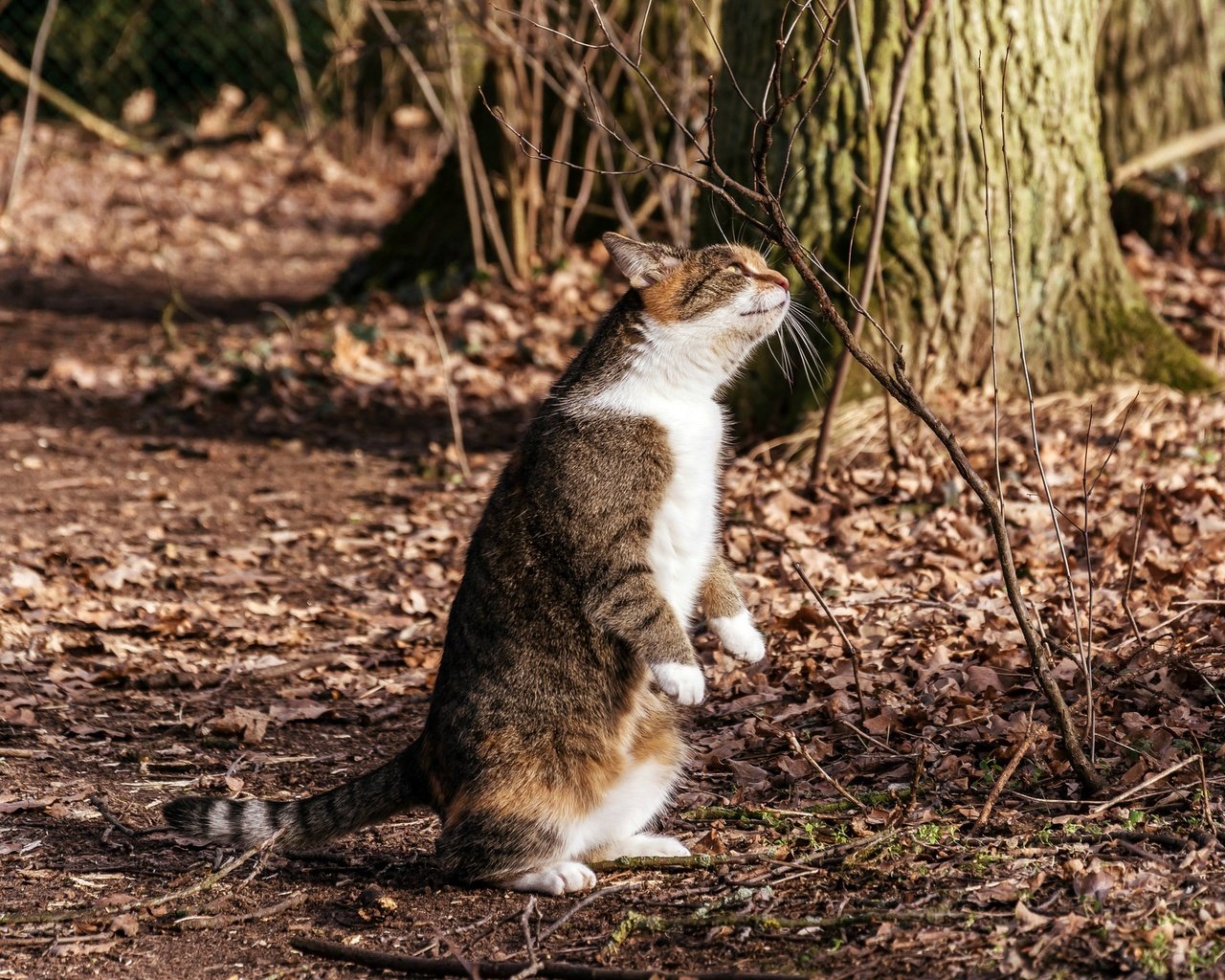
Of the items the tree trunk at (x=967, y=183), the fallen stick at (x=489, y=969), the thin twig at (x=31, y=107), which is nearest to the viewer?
the fallen stick at (x=489, y=969)

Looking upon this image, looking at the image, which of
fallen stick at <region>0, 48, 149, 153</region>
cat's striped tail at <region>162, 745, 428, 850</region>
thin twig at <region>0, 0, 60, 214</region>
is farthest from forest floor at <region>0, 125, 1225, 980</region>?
fallen stick at <region>0, 48, 149, 153</region>

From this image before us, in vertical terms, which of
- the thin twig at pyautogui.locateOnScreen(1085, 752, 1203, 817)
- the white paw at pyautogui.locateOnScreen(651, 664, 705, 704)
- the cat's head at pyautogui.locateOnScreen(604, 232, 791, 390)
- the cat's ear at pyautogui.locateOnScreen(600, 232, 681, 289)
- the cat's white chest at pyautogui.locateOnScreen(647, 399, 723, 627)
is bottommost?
the thin twig at pyautogui.locateOnScreen(1085, 752, 1203, 817)

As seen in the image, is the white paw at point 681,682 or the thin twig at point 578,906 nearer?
the thin twig at point 578,906

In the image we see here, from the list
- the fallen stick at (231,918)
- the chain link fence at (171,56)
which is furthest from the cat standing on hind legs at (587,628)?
the chain link fence at (171,56)

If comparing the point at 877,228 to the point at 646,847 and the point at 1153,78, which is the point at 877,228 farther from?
the point at 1153,78

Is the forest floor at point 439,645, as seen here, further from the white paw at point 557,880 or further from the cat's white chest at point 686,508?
the cat's white chest at point 686,508

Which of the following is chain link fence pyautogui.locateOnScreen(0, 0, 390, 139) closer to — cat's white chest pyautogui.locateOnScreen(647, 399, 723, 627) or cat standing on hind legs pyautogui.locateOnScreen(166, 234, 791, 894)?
cat standing on hind legs pyautogui.locateOnScreen(166, 234, 791, 894)

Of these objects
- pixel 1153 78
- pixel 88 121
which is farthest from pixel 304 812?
Result: pixel 88 121

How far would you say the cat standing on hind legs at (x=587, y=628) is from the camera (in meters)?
3.58

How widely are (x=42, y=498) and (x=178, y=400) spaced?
1770mm

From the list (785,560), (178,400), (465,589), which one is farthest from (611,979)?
(178,400)

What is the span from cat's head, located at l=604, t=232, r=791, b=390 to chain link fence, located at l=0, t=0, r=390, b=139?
Result: 13.6m

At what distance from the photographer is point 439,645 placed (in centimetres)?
563

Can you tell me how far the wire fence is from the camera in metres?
16.7
